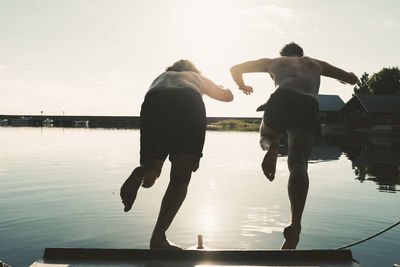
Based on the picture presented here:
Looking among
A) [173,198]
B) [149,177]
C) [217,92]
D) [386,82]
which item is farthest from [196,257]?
[386,82]

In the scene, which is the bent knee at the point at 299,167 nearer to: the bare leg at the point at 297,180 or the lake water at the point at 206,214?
the bare leg at the point at 297,180

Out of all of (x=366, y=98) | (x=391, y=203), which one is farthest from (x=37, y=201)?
(x=366, y=98)

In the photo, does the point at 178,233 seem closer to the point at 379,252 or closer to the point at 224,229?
the point at 224,229

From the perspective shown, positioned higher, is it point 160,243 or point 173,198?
point 173,198

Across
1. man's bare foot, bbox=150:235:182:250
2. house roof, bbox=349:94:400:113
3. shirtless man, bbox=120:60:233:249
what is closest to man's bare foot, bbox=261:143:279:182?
shirtless man, bbox=120:60:233:249

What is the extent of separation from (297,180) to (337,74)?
4.60 ft

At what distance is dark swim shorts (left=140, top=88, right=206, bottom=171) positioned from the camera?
11.3 ft

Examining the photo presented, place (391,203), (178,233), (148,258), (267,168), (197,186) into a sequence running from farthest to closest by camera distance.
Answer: (197,186) < (391,203) < (178,233) < (267,168) < (148,258)

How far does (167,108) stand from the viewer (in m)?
3.47

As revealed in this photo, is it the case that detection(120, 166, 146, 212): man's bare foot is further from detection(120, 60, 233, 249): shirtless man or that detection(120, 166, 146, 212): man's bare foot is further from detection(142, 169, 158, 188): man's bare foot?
detection(142, 169, 158, 188): man's bare foot

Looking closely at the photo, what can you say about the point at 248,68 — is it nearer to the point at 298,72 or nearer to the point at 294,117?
the point at 298,72

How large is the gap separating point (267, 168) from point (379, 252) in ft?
8.24

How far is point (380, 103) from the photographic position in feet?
209

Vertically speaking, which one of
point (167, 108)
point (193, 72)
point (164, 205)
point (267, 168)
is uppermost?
point (193, 72)
